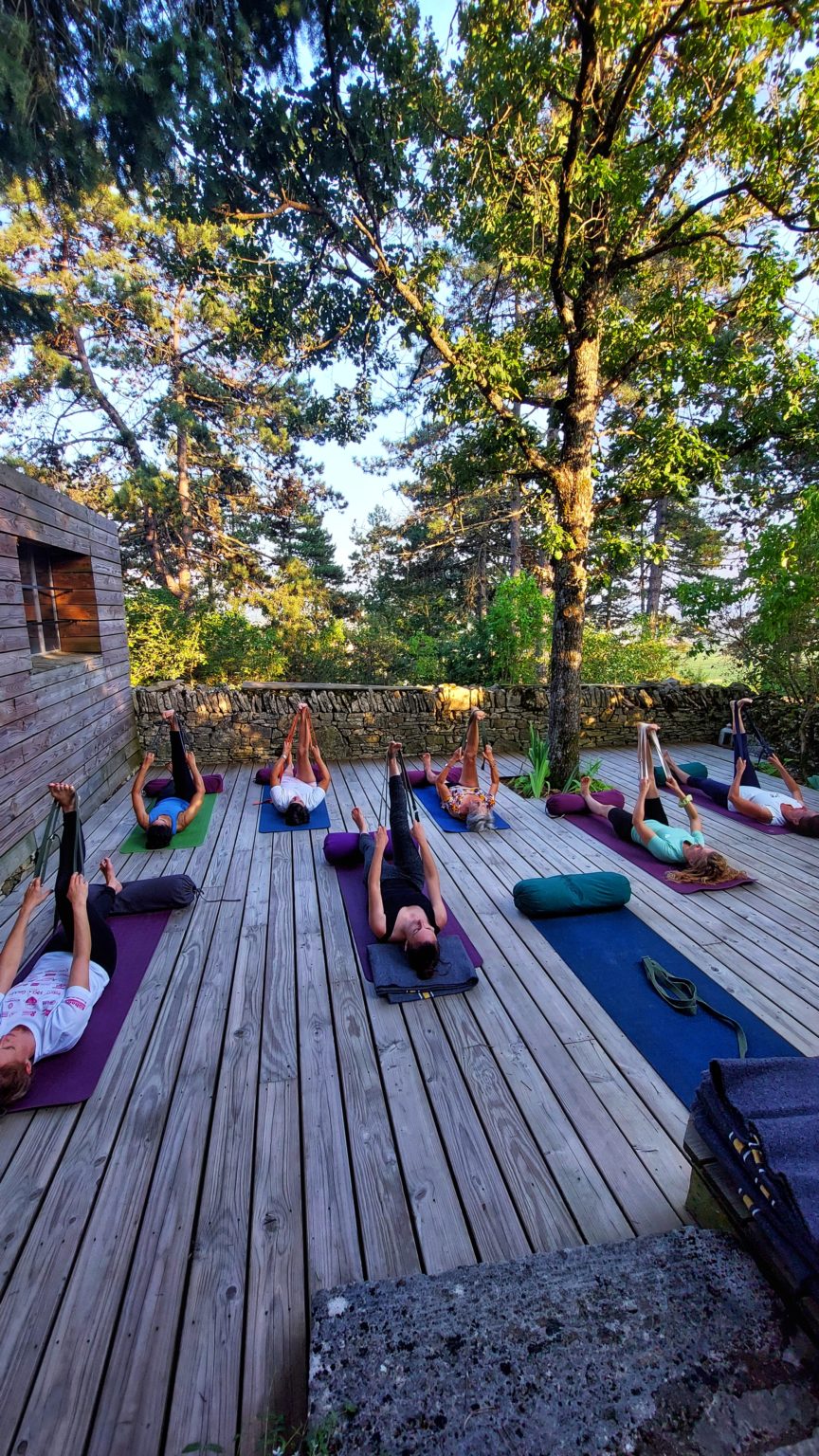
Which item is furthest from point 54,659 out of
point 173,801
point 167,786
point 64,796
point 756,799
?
point 756,799

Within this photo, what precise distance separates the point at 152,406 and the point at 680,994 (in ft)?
45.9

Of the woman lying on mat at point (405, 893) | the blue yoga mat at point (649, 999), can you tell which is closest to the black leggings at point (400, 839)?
the woman lying on mat at point (405, 893)

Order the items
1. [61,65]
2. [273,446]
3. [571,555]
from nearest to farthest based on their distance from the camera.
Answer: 1. [61,65]
2. [571,555]
3. [273,446]

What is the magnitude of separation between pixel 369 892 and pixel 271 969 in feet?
2.13

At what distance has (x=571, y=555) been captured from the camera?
5629 mm

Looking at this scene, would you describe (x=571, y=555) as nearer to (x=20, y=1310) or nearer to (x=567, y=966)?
(x=567, y=966)

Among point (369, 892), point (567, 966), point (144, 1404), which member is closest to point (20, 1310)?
point (144, 1404)

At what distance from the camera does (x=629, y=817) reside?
486cm

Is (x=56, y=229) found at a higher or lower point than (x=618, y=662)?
higher

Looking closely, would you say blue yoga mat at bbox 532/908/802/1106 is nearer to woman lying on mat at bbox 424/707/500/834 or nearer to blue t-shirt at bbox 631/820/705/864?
blue t-shirt at bbox 631/820/705/864

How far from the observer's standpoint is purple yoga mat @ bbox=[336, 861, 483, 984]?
3191 mm

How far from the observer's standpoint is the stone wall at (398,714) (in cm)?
722

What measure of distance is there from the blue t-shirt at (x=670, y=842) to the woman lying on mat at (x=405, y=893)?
1910mm

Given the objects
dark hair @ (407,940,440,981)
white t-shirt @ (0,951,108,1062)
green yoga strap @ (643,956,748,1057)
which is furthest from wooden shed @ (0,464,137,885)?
green yoga strap @ (643,956,748,1057)
